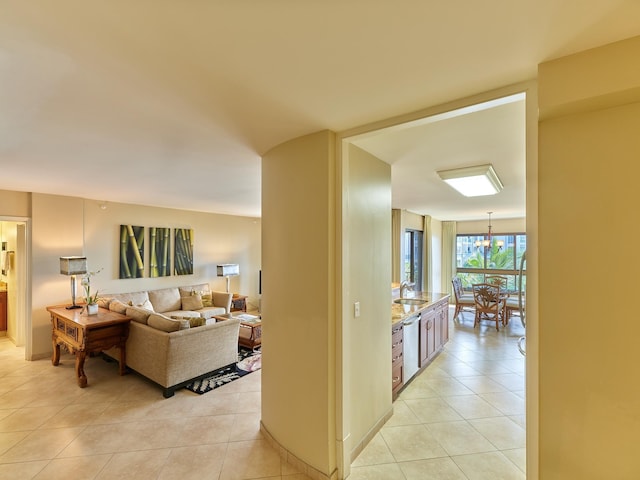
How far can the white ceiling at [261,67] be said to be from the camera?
1035 mm

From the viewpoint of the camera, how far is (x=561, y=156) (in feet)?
4.44

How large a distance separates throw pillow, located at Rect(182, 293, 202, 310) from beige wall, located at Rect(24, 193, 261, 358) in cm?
55

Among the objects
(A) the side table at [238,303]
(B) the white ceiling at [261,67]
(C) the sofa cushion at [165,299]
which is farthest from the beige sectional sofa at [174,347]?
(A) the side table at [238,303]

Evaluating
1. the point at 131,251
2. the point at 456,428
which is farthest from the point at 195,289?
the point at 456,428

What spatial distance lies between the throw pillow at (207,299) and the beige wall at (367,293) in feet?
14.5

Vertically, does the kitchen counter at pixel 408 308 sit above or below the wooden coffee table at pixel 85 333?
above

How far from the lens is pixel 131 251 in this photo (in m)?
5.44

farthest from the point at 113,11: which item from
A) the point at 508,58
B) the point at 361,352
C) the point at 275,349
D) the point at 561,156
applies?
the point at 361,352

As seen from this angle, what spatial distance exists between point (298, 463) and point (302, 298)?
1219 millimetres

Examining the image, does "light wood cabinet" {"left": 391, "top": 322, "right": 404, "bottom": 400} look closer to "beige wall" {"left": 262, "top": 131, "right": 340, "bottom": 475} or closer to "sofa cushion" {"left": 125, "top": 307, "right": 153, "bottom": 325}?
"beige wall" {"left": 262, "top": 131, "right": 340, "bottom": 475}

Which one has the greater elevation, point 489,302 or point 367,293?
point 367,293

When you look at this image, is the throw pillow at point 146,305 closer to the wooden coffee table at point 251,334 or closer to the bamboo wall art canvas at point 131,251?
the bamboo wall art canvas at point 131,251

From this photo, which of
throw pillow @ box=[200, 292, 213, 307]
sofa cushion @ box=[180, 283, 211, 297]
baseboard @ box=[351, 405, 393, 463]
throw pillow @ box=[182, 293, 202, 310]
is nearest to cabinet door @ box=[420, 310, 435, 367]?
baseboard @ box=[351, 405, 393, 463]

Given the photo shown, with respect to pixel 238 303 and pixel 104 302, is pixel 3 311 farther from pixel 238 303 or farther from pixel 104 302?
pixel 238 303
